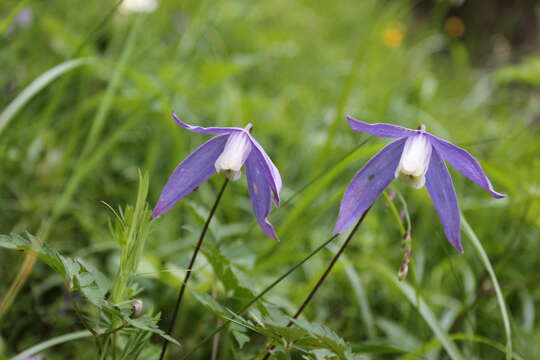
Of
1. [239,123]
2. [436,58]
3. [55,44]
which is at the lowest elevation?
[436,58]

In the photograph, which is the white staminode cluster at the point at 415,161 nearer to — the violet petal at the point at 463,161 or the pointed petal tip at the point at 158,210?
the violet petal at the point at 463,161

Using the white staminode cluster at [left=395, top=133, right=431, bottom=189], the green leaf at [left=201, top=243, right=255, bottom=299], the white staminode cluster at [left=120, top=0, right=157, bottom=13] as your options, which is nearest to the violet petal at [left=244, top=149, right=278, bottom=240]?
the green leaf at [left=201, top=243, right=255, bottom=299]

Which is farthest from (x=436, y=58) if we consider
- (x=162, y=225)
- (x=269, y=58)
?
(x=162, y=225)

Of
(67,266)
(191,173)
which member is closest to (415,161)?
(191,173)

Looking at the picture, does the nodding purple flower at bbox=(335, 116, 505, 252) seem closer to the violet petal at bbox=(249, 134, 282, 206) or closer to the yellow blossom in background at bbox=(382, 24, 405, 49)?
the violet petal at bbox=(249, 134, 282, 206)

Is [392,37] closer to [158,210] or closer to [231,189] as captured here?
[231,189]

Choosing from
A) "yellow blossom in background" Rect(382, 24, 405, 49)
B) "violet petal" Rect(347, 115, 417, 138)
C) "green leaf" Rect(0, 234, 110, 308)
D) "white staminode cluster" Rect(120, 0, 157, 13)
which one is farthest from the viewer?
"yellow blossom in background" Rect(382, 24, 405, 49)

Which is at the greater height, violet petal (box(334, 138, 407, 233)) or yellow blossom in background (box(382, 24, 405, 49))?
violet petal (box(334, 138, 407, 233))

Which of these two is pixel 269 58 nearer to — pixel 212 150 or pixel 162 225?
pixel 162 225
